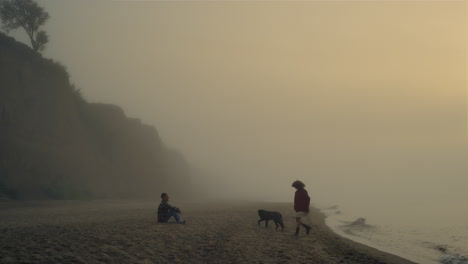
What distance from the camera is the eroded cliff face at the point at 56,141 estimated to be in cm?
3734

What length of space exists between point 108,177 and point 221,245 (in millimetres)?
44227

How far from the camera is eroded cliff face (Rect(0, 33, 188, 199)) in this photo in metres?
37.3

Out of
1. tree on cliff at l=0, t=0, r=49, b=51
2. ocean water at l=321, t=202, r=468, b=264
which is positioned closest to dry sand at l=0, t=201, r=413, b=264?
ocean water at l=321, t=202, r=468, b=264

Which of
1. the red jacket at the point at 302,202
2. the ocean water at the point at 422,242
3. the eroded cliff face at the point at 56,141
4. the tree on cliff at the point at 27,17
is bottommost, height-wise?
the ocean water at the point at 422,242

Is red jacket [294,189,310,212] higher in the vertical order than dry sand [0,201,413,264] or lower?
higher

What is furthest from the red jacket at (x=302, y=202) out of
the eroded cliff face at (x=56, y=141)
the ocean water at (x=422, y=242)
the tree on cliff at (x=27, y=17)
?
the tree on cliff at (x=27, y=17)

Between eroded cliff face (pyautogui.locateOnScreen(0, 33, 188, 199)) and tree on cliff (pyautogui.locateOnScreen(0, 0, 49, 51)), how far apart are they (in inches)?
162

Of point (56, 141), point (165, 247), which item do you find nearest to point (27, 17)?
point (56, 141)

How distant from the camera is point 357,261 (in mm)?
12508

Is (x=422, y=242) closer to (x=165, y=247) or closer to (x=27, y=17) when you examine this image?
(x=165, y=247)

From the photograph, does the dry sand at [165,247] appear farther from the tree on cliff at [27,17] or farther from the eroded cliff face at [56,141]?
the tree on cliff at [27,17]

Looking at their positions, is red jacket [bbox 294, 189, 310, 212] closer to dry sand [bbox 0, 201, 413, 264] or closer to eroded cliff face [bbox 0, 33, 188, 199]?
dry sand [bbox 0, 201, 413, 264]

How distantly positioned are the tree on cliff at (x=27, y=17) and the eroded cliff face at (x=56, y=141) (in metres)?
4.11

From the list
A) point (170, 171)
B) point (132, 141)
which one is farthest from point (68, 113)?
point (170, 171)
